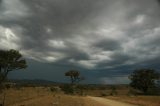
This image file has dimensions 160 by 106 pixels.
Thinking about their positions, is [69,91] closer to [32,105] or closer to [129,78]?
[129,78]

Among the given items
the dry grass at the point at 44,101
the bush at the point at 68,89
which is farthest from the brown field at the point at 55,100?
the bush at the point at 68,89

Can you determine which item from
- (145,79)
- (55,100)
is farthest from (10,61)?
(145,79)

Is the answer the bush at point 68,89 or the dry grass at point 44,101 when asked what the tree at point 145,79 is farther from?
the dry grass at point 44,101

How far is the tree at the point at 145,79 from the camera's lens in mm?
99562

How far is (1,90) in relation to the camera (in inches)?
2532

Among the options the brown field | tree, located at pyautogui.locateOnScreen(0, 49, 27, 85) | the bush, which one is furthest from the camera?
the bush

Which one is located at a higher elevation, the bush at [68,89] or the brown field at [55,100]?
the bush at [68,89]

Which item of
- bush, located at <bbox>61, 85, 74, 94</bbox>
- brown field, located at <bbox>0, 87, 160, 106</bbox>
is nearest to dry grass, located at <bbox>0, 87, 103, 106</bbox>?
brown field, located at <bbox>0, 87, 160, 106</bbox>

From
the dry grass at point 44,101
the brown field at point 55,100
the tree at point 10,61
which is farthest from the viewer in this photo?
the tree at point 10,61

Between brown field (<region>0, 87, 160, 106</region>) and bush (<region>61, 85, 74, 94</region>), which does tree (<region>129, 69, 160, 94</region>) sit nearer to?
bush (<region>61, 85, 74, 94</region>)

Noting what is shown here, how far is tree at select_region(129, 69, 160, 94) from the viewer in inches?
3920

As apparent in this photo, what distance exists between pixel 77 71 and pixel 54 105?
79882mm

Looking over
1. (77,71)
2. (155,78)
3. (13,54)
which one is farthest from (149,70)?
(13,54)

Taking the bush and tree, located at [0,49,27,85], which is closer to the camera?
tree, located at [0,49,27,85]
